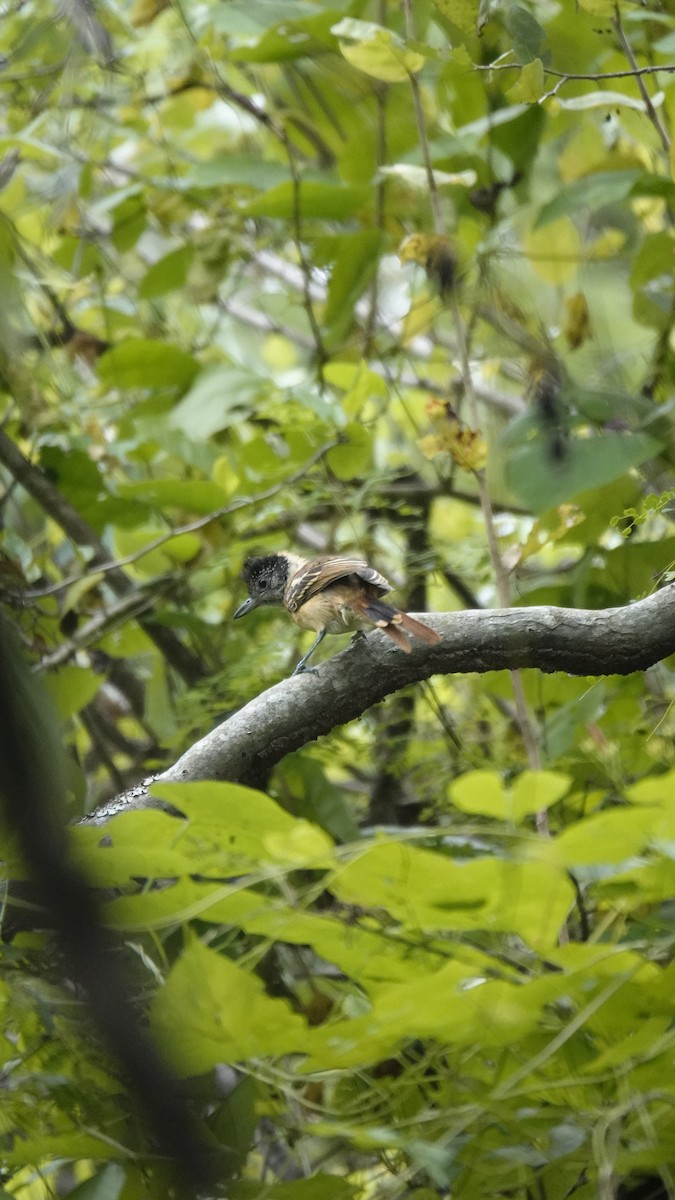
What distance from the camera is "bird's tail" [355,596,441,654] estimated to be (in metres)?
0.99

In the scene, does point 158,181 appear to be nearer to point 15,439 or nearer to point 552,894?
point 15,439

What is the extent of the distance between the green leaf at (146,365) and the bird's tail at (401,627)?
88 cm

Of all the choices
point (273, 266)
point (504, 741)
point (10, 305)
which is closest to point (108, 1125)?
point (10, 305)

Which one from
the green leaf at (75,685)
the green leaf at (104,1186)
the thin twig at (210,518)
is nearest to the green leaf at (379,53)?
the thin twig at (210,518)

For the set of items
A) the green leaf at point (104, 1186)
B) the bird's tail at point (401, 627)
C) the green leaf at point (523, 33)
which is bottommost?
the green leaf at point (104, 1186)

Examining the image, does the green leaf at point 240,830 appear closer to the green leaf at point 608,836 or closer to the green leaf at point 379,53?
the green leaf at point 608,836

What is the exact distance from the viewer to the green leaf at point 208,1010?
2.02 feet

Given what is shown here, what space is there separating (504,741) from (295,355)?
1.56 metres

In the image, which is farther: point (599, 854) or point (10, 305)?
point (10, 305)

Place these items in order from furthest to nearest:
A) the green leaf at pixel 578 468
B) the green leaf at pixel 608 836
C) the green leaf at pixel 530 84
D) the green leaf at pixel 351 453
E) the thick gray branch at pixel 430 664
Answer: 1. the green leaf at pixel 351 453
2. the green leaf at pixel 578 468
3. the green leaf at pixel 530 84
4. the thick gray branch at pixel 430 664
5. the green leaf at pixel 608 836

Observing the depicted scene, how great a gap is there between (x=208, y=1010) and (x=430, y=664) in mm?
445

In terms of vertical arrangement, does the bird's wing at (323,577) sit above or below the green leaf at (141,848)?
below

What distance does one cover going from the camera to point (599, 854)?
0.59 m

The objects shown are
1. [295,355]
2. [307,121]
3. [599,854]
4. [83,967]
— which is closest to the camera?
[83,967]
